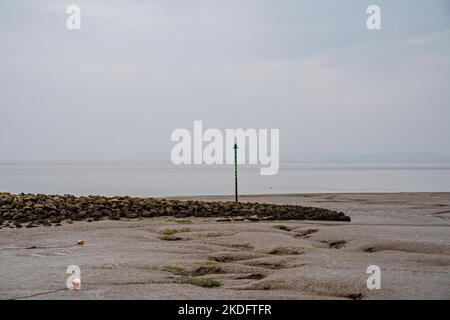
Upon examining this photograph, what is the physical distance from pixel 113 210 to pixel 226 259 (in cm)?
448

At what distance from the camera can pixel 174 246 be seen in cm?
646

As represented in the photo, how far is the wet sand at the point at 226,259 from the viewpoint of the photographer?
4250 millimetres

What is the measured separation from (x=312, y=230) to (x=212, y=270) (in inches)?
125

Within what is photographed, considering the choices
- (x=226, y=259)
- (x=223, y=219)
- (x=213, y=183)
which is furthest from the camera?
(x=213, y=183)

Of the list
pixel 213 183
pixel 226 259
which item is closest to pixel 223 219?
pixel 226 259

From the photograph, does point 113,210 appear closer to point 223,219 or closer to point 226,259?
point 223,219

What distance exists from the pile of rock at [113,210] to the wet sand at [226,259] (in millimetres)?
496

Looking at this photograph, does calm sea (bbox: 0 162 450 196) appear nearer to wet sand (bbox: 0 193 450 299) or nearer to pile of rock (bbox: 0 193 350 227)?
pile of rock (bbox: 0 193 350 227)

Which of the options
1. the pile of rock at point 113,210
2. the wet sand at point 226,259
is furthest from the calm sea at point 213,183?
the wet sand at point 226,259

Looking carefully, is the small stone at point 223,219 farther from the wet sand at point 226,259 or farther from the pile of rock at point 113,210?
the pile of rock at point 113,210

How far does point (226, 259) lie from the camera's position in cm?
587

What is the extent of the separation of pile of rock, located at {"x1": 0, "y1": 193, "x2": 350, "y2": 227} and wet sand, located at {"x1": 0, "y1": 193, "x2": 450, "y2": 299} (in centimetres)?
50
